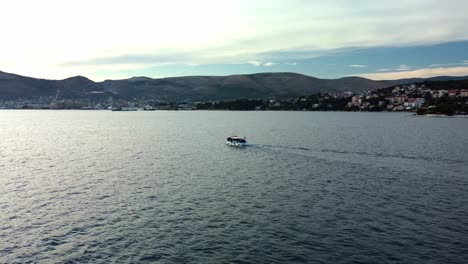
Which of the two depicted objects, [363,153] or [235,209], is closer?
[235,209]

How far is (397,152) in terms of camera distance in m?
94.8

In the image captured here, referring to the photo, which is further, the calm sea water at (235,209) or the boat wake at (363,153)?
the boat wake at (363,153)

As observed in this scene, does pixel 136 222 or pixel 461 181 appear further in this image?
pixel 461 181

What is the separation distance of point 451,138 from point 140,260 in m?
122

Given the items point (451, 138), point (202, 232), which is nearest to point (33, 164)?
point (202, 232)

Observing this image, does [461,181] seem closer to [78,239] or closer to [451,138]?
[78,239]

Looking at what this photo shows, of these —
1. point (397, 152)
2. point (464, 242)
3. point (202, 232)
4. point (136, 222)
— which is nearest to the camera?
point (464, 242)

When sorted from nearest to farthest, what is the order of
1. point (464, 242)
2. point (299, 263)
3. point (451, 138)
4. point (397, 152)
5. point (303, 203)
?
point (299, 263)
point (464, 242)
point (303, 203)
point (397, 152)
point (451, 138)

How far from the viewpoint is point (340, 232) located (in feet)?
125

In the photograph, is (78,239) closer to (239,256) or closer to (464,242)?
(239,256)

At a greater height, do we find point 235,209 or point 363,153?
point 363,153

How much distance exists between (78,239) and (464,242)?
114ft

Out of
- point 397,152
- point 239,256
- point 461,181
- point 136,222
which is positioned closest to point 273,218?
point 239,256

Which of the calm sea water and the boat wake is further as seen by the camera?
the boat wake
